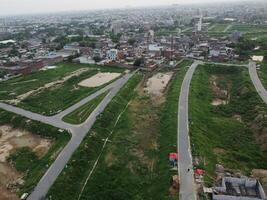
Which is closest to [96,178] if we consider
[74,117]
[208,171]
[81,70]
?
[208,171]

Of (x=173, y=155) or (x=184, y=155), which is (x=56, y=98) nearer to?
(x=173, y=155)

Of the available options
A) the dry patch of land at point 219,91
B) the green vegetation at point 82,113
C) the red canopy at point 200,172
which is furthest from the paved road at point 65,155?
the dry patch of land at point 219,91

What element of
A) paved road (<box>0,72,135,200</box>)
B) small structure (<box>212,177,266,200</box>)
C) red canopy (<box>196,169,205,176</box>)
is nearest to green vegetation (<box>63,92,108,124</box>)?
paved road (<box>0,72,135,200</box>)

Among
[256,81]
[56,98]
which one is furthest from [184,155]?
[256,81]

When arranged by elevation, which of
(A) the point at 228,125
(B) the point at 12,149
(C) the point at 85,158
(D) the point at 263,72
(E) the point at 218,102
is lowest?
(E) the point at 218,102

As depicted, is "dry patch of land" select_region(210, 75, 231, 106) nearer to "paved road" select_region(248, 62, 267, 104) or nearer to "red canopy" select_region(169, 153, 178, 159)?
"paved road" select_region(248, 62, 267, 104)

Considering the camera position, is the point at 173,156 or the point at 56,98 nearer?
the point at 173,156
